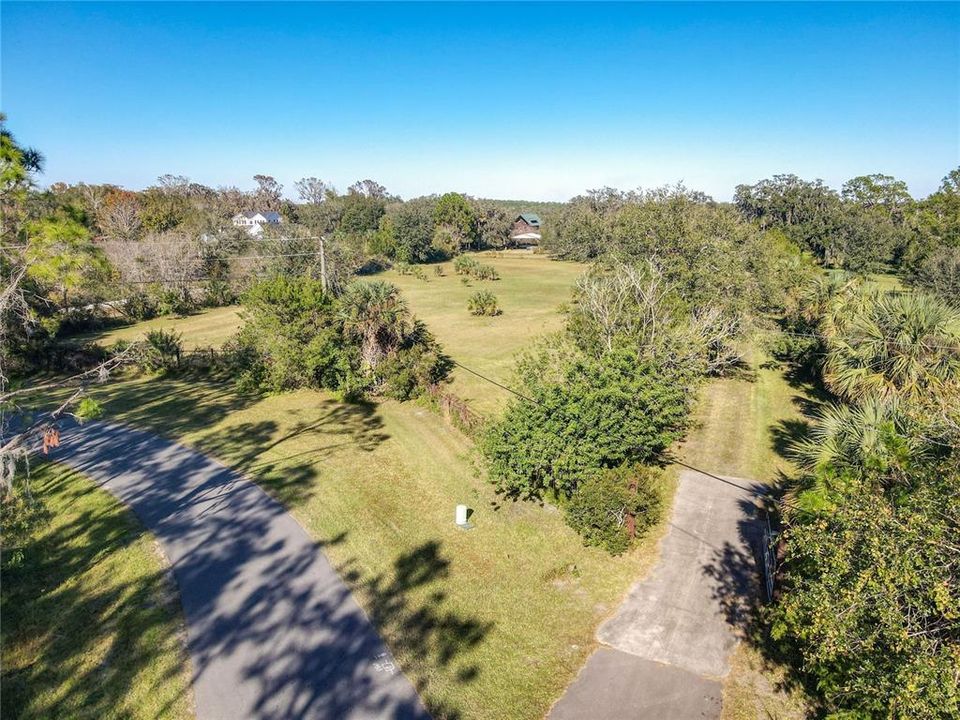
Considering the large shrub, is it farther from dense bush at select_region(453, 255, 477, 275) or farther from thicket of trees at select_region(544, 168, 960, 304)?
dense bush at select_region(453, 255, 477, 275)

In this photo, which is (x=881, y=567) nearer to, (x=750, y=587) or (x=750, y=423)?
(x=750, y=587)

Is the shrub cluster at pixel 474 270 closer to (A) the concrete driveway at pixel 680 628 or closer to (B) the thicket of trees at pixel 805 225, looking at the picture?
(B) the thicket of trees at pixel 805 225

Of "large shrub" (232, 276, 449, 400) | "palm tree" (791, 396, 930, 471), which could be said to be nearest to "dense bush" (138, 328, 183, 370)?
"large shrub" (232, 276, 449, 400)

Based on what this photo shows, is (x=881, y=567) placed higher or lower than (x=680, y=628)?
higher

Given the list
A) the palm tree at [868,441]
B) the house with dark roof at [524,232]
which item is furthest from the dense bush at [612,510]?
the house with dark roof at [524,232]

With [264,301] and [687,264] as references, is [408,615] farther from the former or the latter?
[687,264]

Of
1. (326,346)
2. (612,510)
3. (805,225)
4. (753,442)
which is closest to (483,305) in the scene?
(326,346)
